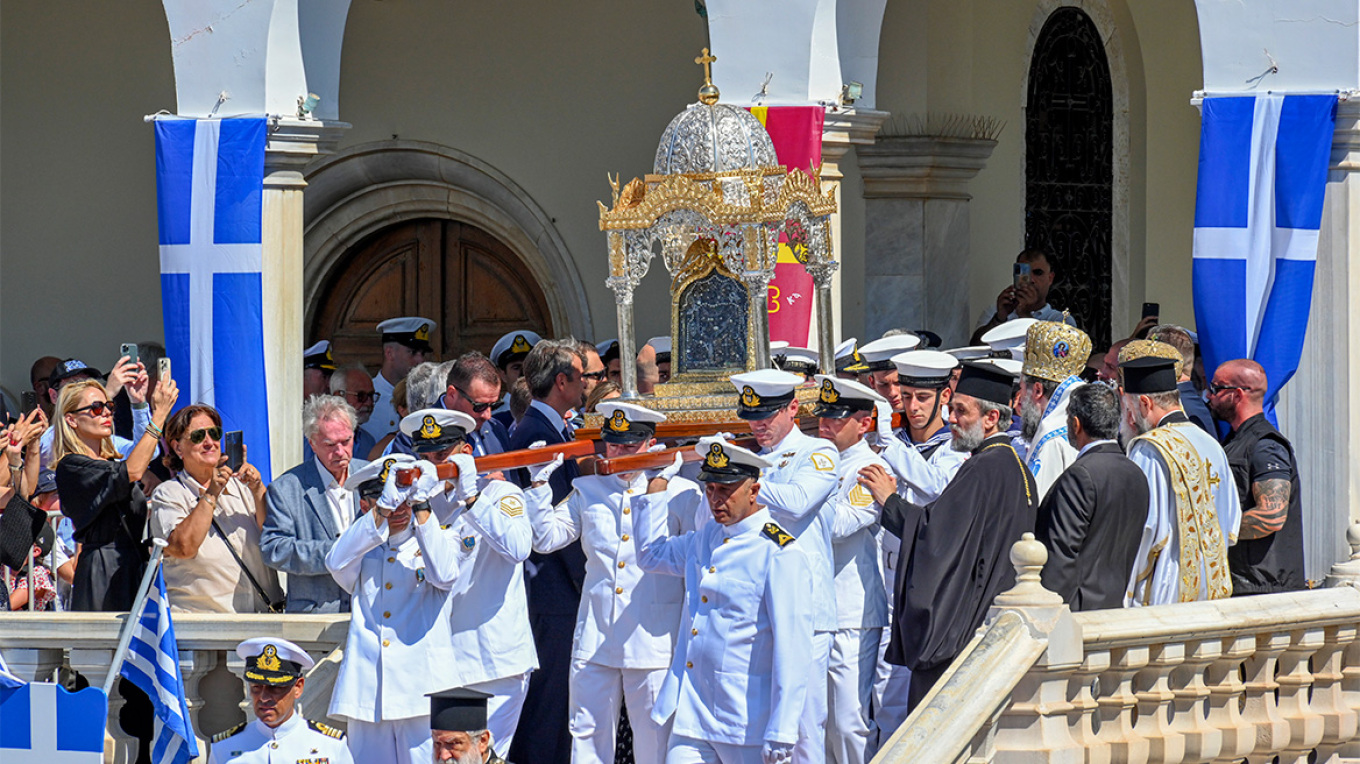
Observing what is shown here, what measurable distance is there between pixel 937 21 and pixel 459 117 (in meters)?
3.13

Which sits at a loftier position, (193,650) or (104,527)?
(104,527)

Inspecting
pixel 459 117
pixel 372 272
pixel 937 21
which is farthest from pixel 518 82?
pixel 937 21

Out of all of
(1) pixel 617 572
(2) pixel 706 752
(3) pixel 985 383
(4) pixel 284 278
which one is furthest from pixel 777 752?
(4) pixel 284 278

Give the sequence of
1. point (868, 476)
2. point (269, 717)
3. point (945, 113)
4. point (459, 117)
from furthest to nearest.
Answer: point (459, 117) < point (945, 113) < point (868, 476) < point (269, 717)

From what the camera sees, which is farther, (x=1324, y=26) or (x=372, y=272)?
(x=372, y=272)

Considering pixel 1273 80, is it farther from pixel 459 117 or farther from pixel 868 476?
pixel 459 117

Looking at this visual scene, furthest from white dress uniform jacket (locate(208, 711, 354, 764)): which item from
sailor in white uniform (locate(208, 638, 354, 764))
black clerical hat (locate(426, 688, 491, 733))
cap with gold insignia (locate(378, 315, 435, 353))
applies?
cap with gold insignia (locate(378, 315, 435, 353))

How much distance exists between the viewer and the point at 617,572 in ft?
24.2

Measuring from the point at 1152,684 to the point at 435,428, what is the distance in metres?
2.67

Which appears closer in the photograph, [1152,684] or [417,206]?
[1152,684]

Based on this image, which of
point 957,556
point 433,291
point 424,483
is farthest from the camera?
point 433,291

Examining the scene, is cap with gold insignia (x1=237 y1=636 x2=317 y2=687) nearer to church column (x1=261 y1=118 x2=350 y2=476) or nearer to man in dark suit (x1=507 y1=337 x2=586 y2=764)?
man in dark suit (x1=507 y1=337 x2=586 y2=764)

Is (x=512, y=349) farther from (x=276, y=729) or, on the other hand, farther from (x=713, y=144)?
(x=276, y=729)

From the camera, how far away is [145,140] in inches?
533
